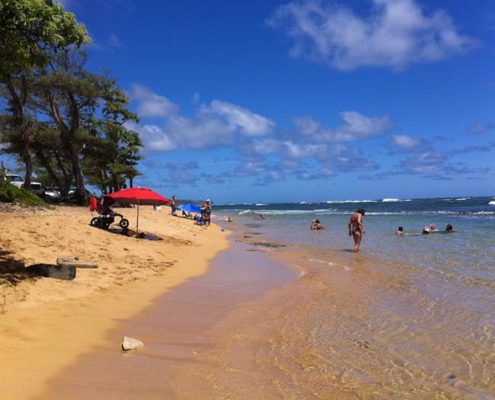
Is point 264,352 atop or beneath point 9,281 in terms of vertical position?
beneath

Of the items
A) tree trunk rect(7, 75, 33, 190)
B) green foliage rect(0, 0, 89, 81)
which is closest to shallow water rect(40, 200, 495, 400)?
green foliage rect(0, 0, 89, 81)

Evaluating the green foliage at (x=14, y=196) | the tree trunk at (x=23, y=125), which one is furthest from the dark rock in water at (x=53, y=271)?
the tree trunk at (x=23, y=125)

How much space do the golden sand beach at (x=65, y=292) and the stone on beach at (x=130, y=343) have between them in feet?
1.18

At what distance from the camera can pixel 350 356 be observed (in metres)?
6.58

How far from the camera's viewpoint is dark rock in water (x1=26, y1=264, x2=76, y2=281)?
9.38 m

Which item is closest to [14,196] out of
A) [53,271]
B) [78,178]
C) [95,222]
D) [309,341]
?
[95,222]

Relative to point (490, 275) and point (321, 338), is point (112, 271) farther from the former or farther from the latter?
point (490, 275)

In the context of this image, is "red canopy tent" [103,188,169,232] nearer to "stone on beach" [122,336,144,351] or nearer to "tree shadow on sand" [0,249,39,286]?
"tree shadow on sand" [0,249,39,286]

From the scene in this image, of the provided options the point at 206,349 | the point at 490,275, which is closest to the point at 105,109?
the point at 490,275

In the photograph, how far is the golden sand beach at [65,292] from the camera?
18.8 ft

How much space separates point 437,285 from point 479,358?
18.6 feet

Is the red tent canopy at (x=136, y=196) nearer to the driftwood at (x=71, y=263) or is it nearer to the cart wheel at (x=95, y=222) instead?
the cart wheel at (x=95, y=222)

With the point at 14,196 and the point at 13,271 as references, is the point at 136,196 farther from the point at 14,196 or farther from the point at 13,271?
the point at 13,271

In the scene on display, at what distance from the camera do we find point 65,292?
8.92 metres
